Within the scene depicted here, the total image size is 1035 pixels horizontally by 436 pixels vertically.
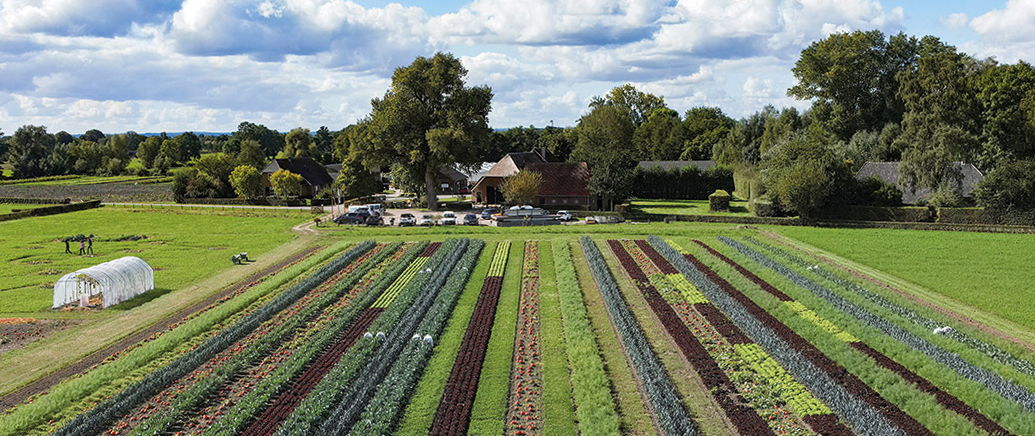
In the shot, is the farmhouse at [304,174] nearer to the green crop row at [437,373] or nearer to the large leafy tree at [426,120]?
the large leafy tree at [426,120]

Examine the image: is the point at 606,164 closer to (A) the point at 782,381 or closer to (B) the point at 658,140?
(A) the point at 782,381

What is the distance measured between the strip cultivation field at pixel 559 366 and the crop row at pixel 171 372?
0.07m

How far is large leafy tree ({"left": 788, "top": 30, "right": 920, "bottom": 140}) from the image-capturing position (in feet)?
285

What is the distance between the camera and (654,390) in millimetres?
20359

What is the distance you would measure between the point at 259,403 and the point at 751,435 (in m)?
14.0

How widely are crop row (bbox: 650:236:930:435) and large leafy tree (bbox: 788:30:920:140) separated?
218 feet

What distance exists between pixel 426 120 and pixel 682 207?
101 feet

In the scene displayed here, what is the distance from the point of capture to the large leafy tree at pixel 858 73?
86.9 metres

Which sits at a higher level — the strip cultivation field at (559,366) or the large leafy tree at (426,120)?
the large leafy tree at (426,120)

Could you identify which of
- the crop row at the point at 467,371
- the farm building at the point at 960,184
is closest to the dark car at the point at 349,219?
the crop row at the point at 467,371

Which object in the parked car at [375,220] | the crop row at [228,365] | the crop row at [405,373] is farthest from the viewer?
the parked car at [375,220]

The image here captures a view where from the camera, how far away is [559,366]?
2308 cm

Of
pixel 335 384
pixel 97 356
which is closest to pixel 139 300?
pixel 97 356

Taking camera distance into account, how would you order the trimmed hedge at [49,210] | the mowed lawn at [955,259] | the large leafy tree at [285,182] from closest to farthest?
the mowed lawn at [955,259] < the trimmed hedge at [49,210] < the large leafy tree at [285,182]
